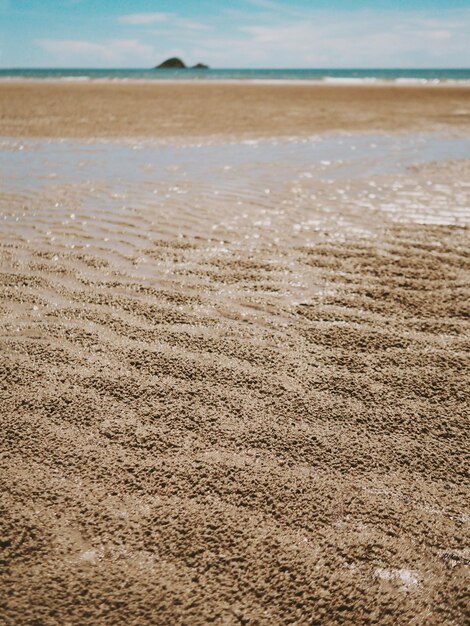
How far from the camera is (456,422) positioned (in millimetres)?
1786

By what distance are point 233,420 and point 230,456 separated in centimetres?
19

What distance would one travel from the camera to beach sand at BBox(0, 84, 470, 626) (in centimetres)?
121

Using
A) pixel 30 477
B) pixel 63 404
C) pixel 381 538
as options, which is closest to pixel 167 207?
pixel 63 404

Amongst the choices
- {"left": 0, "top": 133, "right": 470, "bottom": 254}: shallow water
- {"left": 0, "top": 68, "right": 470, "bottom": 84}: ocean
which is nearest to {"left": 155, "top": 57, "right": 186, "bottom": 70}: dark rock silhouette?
{"left": 0, "top": 68, "right": 470, "bottom": 84}: ocean

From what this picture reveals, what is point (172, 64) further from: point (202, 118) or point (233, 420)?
point (233, 420)

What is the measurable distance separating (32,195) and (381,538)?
4.75 metres

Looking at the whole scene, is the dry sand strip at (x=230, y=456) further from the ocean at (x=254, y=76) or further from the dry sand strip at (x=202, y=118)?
the ocean at (x=254, y=76)

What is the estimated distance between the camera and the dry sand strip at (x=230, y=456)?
1.19 metres

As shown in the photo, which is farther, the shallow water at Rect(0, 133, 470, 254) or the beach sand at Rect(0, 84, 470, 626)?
the shallow water at Rect(0, 133, 470, 254)

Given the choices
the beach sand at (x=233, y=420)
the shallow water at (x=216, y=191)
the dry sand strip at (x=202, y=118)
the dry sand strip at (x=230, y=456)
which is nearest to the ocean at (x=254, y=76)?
the dry sand strip at (x=202, y=118)

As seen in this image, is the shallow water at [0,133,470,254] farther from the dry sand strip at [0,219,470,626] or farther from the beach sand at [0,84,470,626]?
the dry sand strip at [0,219,470,626]

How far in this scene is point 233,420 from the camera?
69.7 inches

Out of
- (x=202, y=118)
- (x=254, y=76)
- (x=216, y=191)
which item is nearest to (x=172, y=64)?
(x=254, y=76)

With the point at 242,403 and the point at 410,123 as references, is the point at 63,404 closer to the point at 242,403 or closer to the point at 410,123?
the point at 242,403
